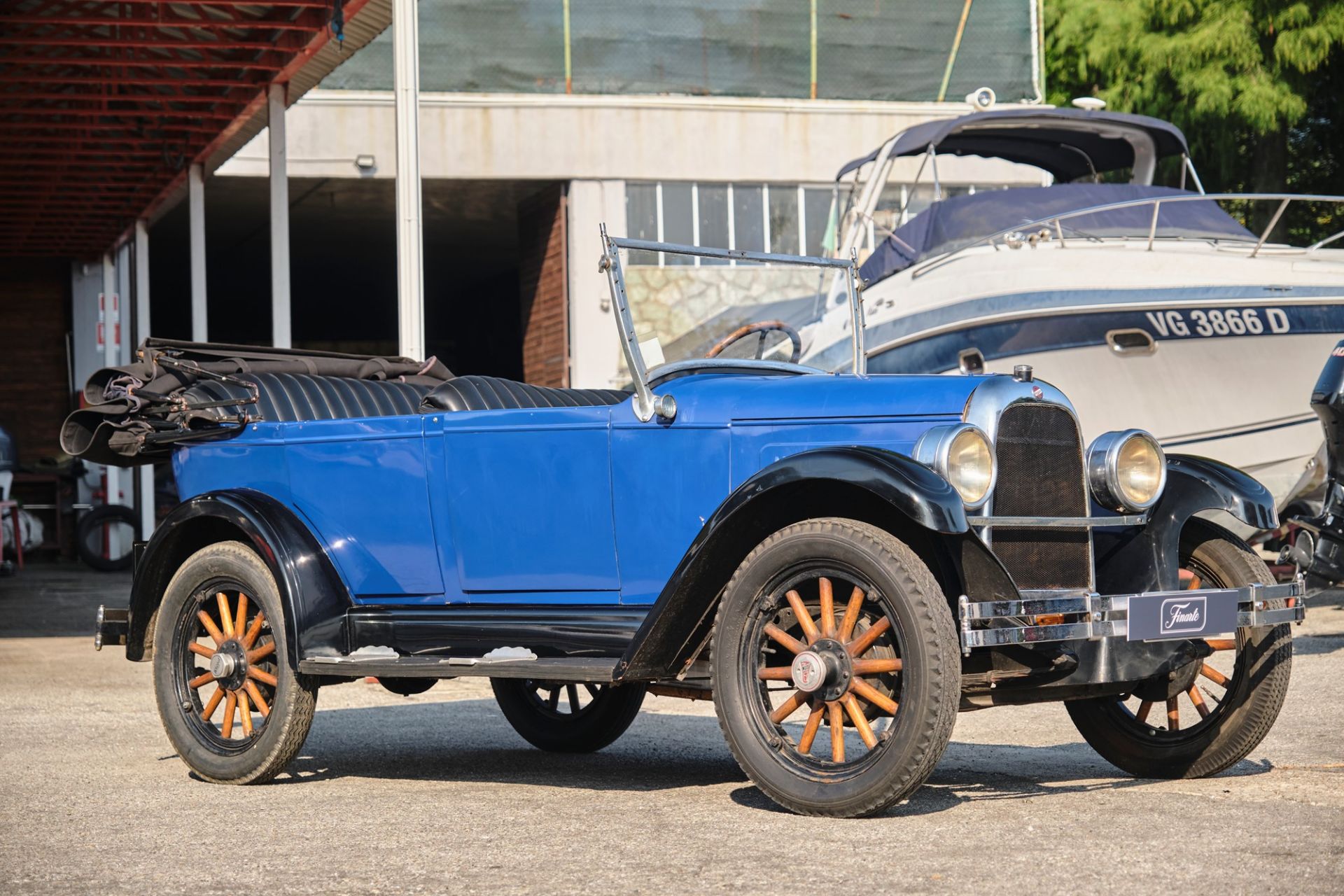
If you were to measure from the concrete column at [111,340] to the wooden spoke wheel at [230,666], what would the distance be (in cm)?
1320

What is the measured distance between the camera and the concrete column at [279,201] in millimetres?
13250

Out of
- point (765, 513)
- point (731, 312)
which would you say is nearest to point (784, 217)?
point (731, 312)

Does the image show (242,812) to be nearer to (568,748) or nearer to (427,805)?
(427,805)

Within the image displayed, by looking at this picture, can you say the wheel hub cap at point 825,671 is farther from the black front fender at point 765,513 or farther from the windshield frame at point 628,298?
the windshield frame at point 628,298

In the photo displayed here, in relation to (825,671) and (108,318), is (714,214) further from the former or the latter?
(825,671)

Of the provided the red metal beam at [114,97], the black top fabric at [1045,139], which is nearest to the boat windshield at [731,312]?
the black top fabric at [1045,139]

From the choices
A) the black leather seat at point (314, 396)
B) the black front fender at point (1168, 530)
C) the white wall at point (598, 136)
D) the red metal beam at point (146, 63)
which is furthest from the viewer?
the white wall at point (598, 136)

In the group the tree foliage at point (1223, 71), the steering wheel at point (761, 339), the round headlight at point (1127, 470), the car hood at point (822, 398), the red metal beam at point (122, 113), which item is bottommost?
the round headlight at point (1127, 470)

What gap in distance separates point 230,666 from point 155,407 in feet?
3.81

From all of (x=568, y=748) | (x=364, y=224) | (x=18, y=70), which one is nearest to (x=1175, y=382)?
(x=568, y=748)

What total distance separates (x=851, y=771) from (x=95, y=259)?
19.7 m

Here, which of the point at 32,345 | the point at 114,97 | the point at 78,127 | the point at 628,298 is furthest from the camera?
the point at 32,345

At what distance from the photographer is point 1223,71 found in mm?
20219

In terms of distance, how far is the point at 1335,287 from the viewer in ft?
35.8
